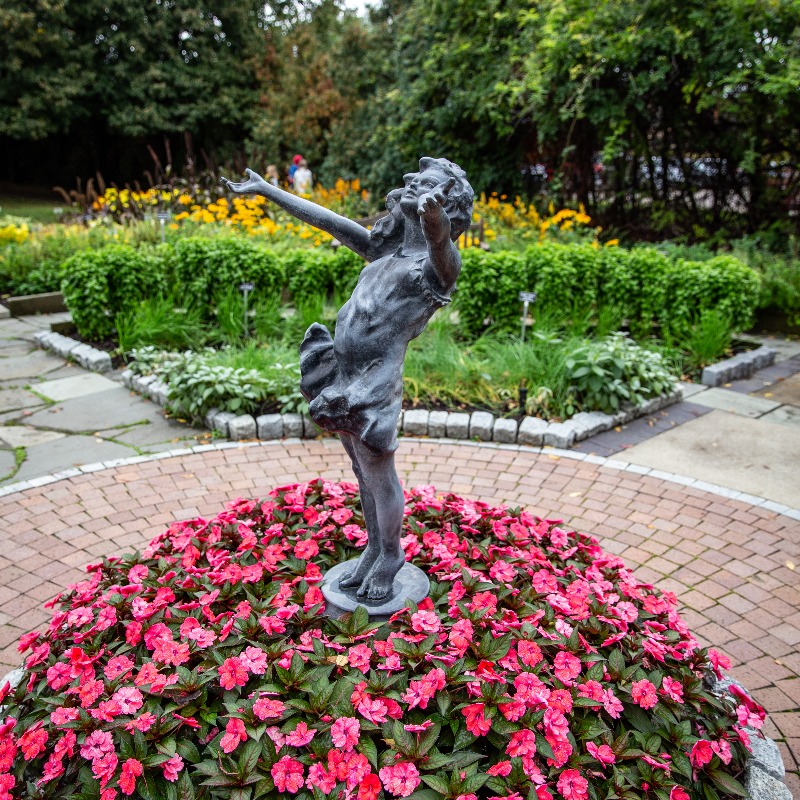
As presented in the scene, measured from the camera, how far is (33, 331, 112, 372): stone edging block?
6.86 metres

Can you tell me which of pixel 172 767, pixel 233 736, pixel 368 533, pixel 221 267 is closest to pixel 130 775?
pixel 172 767

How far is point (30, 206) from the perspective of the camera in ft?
69.5

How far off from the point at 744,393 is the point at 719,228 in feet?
17.6

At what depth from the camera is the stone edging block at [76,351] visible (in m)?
6.86

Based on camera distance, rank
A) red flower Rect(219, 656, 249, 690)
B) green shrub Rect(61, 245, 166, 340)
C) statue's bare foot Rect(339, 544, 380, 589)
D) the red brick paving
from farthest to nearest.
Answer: green shrub Rect(61, 245, 166, 340)
the red brick paving
statue's bare foot Rect(339, 544, 380, 589)
red flower Rect(219, 656, 249, 690)

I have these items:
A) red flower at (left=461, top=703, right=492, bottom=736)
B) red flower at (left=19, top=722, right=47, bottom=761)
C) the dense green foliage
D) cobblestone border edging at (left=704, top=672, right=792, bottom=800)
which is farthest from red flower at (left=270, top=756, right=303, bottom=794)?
the dense green foliage

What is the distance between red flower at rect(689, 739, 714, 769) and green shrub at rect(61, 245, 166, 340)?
21.8 feet

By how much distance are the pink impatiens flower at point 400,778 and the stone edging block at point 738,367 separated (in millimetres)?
5708

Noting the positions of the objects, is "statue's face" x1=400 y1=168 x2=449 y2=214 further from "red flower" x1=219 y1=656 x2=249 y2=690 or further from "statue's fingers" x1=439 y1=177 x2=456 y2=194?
"red flower" x1=219 y1=656 x2=249 y2=690

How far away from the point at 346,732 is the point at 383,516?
725 millimetres

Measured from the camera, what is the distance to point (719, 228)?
35.6 ft

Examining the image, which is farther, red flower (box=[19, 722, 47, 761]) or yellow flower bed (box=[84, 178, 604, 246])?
yellow flower bed (box=[84, 178, 604, 246])

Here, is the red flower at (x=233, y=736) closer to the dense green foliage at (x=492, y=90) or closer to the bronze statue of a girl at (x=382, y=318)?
the bronze statue of a girl at (x=382, y=318)

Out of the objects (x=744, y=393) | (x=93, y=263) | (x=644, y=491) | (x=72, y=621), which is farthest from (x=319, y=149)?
(x=72, y=621)
